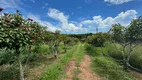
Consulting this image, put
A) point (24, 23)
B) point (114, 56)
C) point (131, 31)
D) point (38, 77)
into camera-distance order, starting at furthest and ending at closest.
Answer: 1. point (114, 56)
2. point (131, 31)
3. point (38, 77)
4. point (24, 23)

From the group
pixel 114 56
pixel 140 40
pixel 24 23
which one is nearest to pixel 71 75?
pixel 24 23

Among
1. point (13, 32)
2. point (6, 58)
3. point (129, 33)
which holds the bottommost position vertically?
point (6, 58)

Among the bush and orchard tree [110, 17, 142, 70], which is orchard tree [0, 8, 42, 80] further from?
orchard tree [110, 17, 142, 70]

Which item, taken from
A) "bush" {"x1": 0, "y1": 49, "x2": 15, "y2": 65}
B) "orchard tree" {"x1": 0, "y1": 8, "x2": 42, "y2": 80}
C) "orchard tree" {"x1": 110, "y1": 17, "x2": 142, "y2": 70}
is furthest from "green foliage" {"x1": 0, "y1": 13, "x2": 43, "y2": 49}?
"orchard tree" {"x1": 110, "y1": 17, "x2": 142, "y2": 70}

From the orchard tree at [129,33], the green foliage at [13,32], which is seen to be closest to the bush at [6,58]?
the green foliage at [13,32]

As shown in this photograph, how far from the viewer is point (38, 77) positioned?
6070 millimetres

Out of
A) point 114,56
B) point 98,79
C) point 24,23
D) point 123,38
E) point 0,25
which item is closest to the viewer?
point 0,25

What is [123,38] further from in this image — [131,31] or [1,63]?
[1,63]

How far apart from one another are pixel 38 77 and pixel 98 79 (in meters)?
3.90

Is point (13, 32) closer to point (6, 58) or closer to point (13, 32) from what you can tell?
point (13, 32)

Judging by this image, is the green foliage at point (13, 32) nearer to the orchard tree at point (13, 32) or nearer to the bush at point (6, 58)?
the orchard tree at point (13, 32)

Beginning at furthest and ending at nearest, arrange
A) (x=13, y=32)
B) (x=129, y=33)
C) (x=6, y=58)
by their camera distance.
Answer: (x=6, y=58), (x=129, y=33), (x=13, y=32)

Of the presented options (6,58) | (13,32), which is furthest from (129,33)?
(6,58)

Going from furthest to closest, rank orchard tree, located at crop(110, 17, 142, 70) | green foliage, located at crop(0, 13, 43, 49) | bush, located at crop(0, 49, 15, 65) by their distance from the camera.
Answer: bush, located at crop(0, 49, 15, 65) → orchard tree, located at crop(110, 17, 142, 70) → green foliage, located at crop(0, 13, 43, 49)
